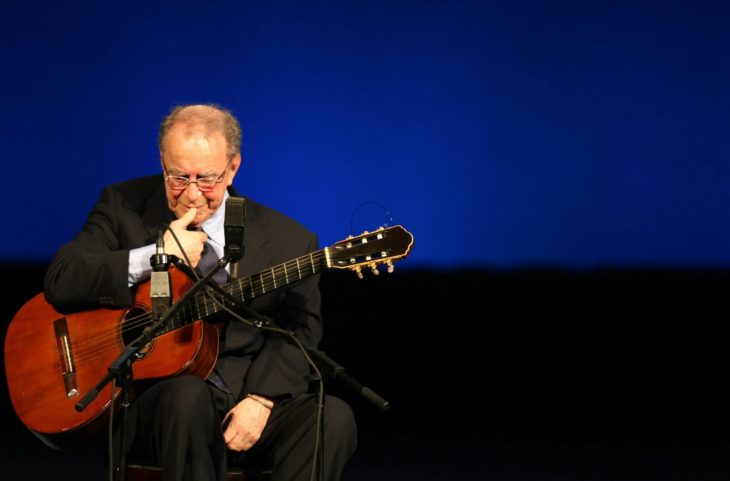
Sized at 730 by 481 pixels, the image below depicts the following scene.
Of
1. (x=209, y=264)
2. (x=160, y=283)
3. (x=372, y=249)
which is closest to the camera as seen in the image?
(x=160, y=283)

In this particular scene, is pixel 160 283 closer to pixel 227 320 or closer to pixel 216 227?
pixel 227 320

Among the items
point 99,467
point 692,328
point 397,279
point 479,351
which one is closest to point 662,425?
point 692,328

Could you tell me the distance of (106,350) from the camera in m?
2.83

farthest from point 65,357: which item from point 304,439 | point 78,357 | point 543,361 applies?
point 543,361

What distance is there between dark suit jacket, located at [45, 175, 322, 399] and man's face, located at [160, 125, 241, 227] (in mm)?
141

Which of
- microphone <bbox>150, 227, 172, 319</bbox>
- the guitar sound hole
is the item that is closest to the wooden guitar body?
the guitar sound hole

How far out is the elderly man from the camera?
2.61 meters

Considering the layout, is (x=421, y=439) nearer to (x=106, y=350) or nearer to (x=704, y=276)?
(x=704, y=276)

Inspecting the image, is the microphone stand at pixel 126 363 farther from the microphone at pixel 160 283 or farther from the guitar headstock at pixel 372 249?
the guitar headstock at pixel 372 249

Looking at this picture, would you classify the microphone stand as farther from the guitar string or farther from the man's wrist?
the man's wrist

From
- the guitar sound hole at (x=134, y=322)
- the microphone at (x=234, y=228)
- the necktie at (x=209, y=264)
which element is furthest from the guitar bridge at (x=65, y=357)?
the microphone at (x=234, y=228)

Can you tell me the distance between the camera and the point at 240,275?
2969 mm

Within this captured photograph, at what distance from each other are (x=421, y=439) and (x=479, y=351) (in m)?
0.55

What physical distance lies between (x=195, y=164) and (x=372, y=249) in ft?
2.09
